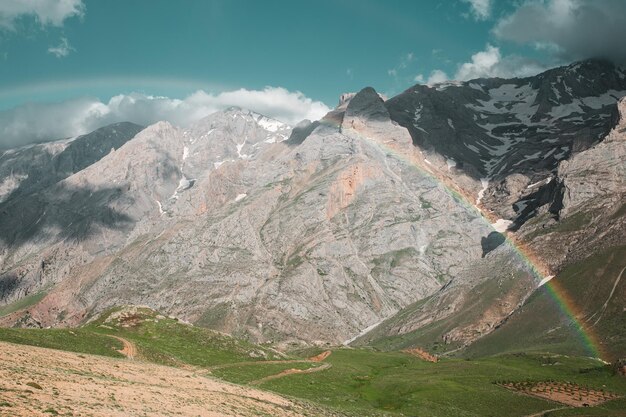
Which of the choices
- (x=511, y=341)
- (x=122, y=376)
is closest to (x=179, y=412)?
(x=122, y=376)

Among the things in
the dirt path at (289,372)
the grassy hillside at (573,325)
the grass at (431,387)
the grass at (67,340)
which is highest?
the grass at (67,340)

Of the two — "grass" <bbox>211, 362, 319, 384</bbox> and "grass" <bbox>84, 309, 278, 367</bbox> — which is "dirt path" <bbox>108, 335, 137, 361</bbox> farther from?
"grass" <bbox>211, 362, 319, 384</bbox>

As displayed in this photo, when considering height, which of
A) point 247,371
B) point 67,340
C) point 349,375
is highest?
point 67,340

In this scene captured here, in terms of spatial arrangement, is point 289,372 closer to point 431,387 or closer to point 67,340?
point 431,387

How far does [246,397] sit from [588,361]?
313ft

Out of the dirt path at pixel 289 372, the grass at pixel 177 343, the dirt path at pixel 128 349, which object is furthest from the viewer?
the grass at pixel 177 343

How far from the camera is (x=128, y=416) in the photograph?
29969 millimetres

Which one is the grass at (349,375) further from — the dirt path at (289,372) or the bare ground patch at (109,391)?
the bare ground patch at (109,391)

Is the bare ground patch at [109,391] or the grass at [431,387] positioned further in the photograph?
the grass at [431,387]

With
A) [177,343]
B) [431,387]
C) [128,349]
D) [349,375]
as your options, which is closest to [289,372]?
[349,375]

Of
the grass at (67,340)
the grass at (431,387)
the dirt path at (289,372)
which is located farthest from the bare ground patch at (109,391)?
the dirt path at (289,372)

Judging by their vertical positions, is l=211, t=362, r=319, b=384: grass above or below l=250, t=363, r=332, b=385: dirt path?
above

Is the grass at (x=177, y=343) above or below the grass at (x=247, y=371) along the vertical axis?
above

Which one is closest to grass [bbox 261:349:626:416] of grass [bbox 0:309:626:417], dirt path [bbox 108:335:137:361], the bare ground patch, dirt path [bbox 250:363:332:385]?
grass [bbox 0:309:626:417]
